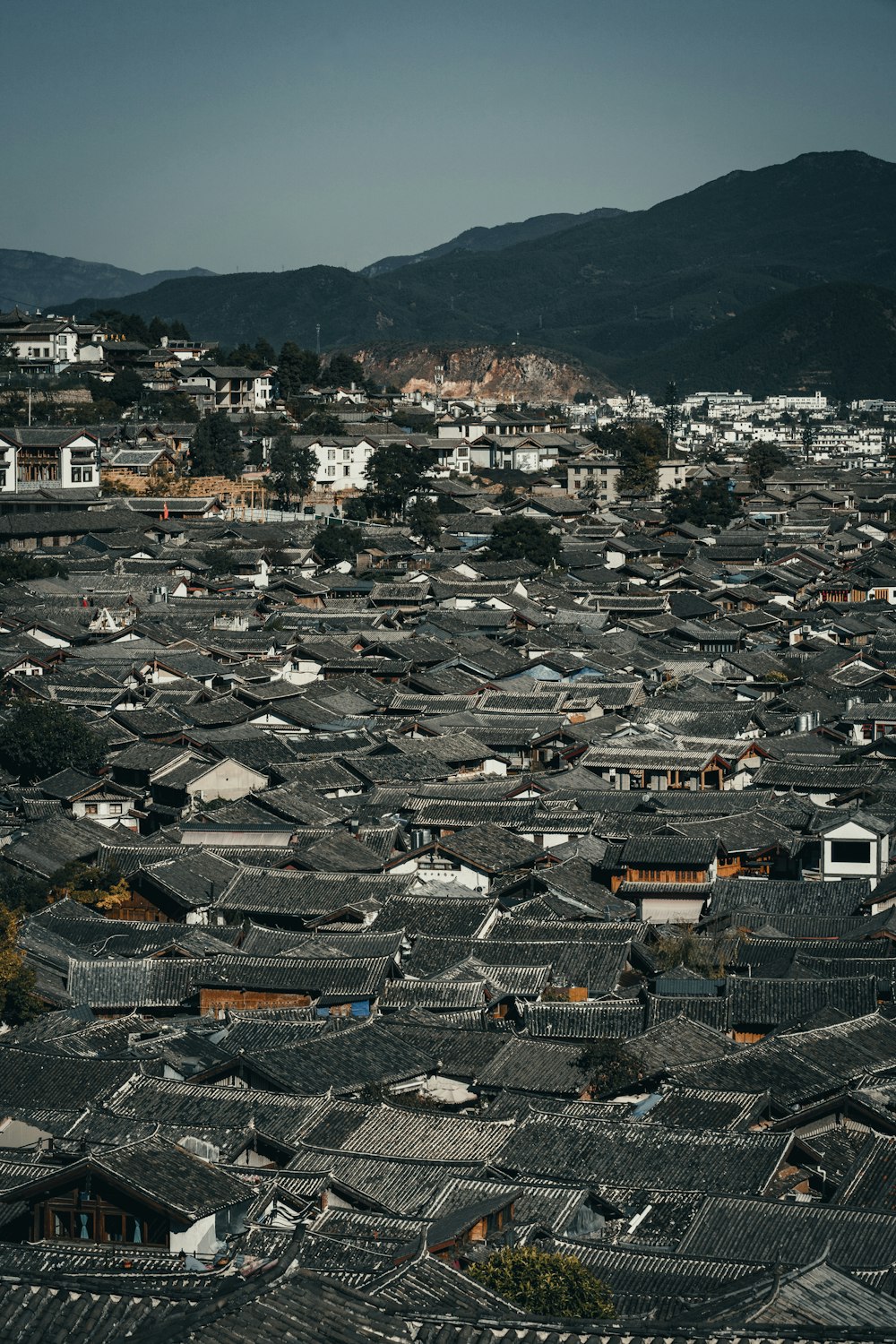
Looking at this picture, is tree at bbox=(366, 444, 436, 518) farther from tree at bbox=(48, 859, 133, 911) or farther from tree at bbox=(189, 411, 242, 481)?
tree at bbox=(48, 859, 133, 911)

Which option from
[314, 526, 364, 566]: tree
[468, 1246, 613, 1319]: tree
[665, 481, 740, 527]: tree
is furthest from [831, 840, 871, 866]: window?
[665, 481, 740, 527]: tree

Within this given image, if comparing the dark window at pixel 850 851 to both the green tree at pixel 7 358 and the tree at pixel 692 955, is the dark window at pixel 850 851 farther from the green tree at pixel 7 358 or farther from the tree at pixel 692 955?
the green tree at pixel 7 358

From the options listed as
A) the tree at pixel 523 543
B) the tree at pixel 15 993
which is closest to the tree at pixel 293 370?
the tree at pixel 523 543

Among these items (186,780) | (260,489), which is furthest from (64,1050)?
(260,489)

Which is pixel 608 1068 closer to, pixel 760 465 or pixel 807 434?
pixel 760 465

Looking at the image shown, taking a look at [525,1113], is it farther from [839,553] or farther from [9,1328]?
[839,553]

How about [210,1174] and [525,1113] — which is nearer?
[210,1174]

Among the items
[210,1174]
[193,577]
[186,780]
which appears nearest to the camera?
[210,1174]
